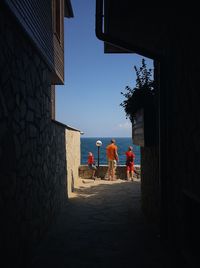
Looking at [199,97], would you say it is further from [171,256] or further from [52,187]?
[52,187]

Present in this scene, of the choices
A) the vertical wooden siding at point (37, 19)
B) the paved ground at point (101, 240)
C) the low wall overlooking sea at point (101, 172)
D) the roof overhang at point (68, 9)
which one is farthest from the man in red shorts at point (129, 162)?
the vertical wooden siding at point (37, 19)

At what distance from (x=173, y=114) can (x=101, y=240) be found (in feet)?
8.93

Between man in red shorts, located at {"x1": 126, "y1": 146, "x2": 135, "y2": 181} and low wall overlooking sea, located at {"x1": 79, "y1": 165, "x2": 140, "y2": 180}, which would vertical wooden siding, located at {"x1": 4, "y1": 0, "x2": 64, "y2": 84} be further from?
low wall overlooking sea, located at {"x1": 79, "y1": 165, "x2": 140, "y2": 180}

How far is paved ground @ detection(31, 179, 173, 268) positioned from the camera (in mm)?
5402

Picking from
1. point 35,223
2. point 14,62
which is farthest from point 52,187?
point 14,62

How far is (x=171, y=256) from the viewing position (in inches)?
216

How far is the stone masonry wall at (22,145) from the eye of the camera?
439 centimetres

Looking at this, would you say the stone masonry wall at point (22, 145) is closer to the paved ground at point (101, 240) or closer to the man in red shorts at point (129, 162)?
the paved ground at point (101, 240)

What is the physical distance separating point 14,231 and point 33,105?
7.51 feet

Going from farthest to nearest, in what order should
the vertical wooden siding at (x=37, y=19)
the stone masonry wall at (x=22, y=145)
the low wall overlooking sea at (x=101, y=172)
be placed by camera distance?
the low wall overlooking sea at (x=101, y=172) < the vertical wooden siding at (x=37, y=19) < the stone masonry wall at (x=22, y=145)

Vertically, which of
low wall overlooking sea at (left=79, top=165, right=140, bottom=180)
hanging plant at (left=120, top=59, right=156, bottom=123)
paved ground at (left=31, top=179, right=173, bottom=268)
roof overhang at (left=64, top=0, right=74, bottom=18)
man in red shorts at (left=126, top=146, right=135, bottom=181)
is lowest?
paved ground at (left=31, top=179, right=173, bottom=268)

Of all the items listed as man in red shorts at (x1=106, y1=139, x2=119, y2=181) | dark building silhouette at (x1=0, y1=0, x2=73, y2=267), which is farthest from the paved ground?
man in red shorts at (x1=106, y1=139, x2=119, y2=181)

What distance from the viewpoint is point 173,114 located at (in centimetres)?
574

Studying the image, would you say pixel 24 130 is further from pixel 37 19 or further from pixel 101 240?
pixel 101 240
